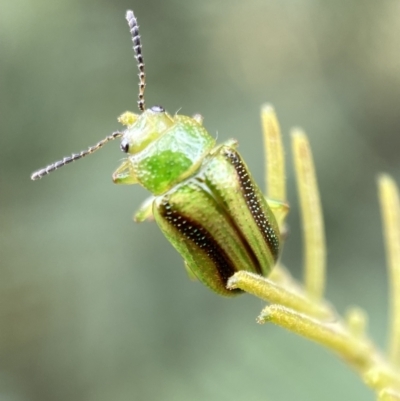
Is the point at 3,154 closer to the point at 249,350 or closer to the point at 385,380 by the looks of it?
the point at 249,350

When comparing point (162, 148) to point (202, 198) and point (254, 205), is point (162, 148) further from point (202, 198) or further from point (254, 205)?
point (254, 205)

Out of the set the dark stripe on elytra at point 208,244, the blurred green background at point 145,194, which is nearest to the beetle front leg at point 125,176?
the dark stripe on elytra at point 208,244

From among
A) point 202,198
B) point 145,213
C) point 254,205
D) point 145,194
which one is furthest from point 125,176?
point 145,194

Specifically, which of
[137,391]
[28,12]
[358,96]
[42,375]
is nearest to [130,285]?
[137,391]

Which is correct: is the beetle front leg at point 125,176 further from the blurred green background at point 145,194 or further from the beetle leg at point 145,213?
the blurred green background at point 145,194

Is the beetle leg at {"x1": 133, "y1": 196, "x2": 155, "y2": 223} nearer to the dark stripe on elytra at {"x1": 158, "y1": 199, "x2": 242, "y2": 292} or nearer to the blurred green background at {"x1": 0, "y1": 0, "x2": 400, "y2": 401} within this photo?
the dark stripe on elytra at {"x1": 158, "y1": 199, "x2": 242, "y2": 292}

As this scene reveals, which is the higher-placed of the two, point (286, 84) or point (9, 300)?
point (286, 84)

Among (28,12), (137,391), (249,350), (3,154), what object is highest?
(28,12)
